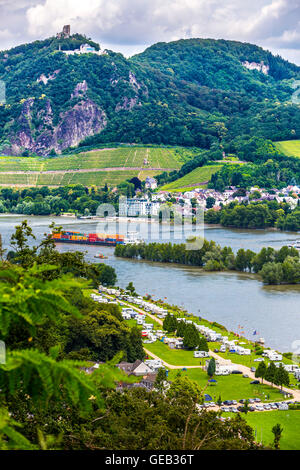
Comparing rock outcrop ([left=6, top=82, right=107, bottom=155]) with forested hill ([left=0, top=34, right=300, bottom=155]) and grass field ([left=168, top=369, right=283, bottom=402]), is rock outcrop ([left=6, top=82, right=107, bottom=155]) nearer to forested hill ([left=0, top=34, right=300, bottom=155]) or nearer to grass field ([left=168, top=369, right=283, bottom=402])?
forested hill ([left=0, top=34, right=300, bottom=155])

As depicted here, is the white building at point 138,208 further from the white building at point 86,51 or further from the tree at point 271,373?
the white building at point 86,51

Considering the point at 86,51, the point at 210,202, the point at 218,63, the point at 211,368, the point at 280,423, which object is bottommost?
the point at 280,423

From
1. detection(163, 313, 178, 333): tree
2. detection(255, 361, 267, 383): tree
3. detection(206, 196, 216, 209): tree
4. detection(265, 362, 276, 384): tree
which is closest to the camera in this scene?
detection(265, 362, 276, 384): tree

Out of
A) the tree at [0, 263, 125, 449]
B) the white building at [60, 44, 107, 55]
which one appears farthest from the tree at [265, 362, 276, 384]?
the white building at [60, 44, 107, 55]

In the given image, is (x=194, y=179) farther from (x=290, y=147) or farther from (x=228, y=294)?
(x=228, y=294)

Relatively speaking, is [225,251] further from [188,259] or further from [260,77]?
[260,77]

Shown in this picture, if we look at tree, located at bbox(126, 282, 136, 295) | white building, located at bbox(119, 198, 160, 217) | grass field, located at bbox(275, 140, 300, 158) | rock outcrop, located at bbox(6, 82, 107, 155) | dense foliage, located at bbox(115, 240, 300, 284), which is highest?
rock outcrop, located at bbox(6, 82, 107, 155)

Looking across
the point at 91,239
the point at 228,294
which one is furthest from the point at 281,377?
the point at 91,239
